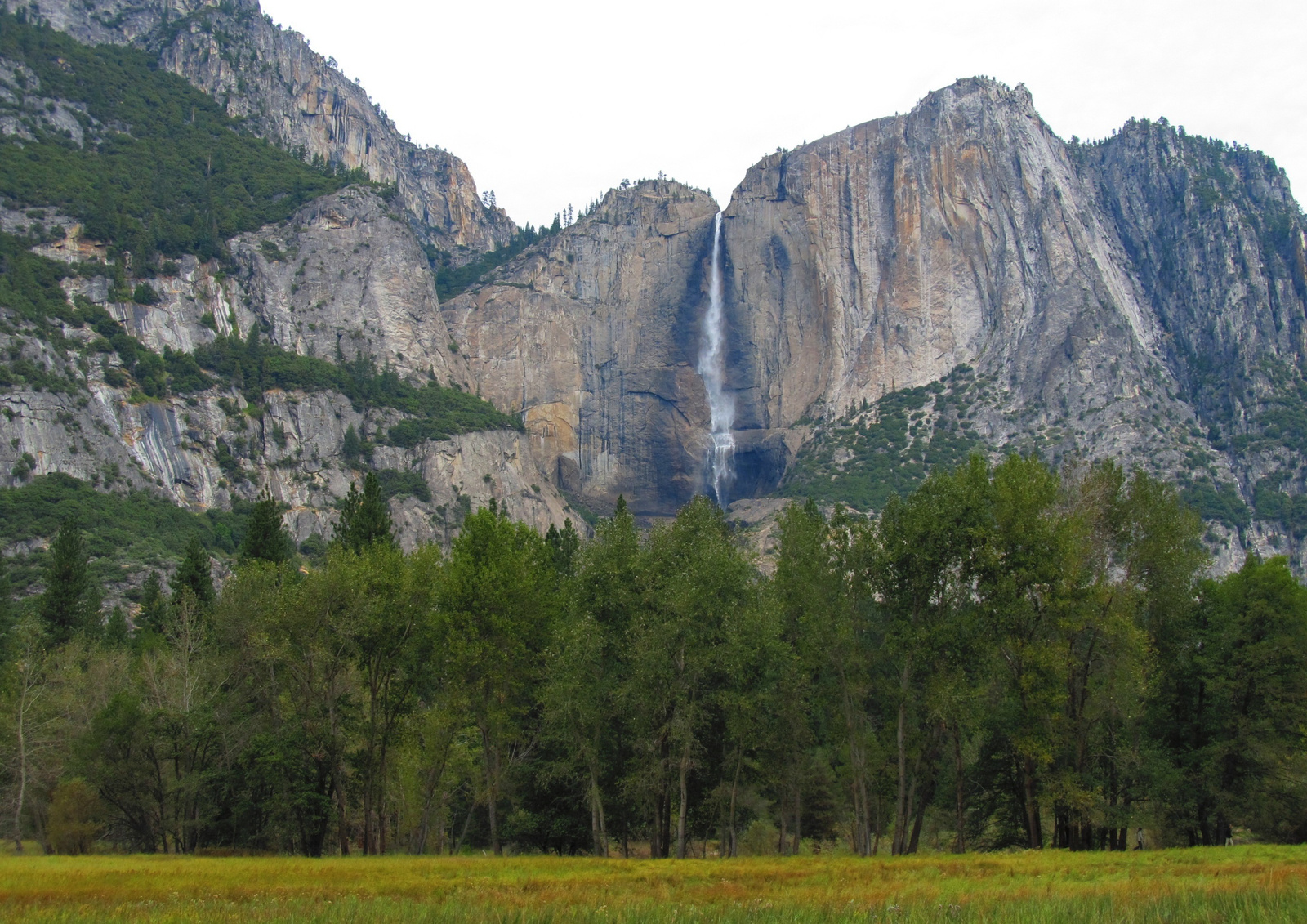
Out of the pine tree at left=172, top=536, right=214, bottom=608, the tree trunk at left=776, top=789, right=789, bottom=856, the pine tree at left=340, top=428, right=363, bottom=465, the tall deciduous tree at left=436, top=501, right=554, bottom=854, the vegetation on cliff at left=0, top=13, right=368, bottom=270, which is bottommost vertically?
the tree trunk at left=776, top=789, right=789, bottom=856

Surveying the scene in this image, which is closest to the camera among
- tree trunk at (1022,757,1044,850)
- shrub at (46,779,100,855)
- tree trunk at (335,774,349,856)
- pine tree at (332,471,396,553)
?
tree trunk at (1022,757,1044,850)

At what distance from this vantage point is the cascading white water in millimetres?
165125

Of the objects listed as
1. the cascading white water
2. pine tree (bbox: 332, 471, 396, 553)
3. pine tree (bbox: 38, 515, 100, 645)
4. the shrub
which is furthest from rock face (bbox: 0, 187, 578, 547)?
the shrub

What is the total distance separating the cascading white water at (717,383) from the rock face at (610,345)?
1.75 m

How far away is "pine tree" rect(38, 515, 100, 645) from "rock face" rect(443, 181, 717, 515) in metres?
102

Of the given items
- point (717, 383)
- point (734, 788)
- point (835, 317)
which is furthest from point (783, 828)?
point (717, 383)

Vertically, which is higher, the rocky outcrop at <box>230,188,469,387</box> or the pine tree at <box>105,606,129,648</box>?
the rocky outcrop at <box>230,188,469,387</box>

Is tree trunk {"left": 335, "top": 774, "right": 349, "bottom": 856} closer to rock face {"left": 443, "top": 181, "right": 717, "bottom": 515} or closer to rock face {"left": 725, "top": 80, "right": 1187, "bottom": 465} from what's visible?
rock face {"left": 725, "top": 80, "right": 1187, "bottom": 465}

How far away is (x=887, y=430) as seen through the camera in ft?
490

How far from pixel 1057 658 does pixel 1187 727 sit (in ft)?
32.1

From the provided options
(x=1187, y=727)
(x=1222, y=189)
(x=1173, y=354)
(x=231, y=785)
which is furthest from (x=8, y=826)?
(x=1222, y=189)

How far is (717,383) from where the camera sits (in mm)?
172375

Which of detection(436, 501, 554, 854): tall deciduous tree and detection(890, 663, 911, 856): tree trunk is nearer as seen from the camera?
detection(890, 663, 911, 856): tree trunk

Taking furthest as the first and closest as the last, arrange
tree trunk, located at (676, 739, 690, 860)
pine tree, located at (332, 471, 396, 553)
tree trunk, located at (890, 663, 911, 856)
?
1. pine tree, located at (332, 471, 396, 553)
2. tree trunk, located at (890, 663, 911, 856)
3. tree trunk, located at (676, 739, 690, 860)
